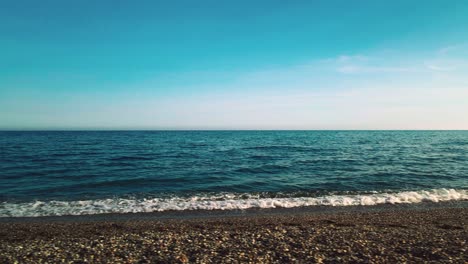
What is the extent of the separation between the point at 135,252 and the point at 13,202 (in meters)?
12.7

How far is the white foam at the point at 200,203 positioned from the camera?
13.2 metres

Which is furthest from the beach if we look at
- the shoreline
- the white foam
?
the white foam

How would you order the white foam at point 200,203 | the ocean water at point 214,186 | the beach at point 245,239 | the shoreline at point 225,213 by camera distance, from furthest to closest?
the ocean water at point 214,186
the white foam at point 200,203
the shoreline at point 225,213
the beach at point 245,239

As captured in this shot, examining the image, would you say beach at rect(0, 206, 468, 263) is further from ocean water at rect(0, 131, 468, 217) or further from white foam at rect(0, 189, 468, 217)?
ocean water at rect(0, 131, 468, 217)

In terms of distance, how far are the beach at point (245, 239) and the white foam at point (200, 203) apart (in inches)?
53.3

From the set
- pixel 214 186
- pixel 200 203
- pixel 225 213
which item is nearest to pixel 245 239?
pixel 225 213

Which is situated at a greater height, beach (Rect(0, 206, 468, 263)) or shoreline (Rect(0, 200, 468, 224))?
beach (Rect(0, 206, 468, 263))

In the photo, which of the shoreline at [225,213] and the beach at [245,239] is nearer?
the beach at [245,239]

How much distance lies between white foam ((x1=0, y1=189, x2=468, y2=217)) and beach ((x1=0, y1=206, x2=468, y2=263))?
1.35m

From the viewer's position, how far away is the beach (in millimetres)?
7215

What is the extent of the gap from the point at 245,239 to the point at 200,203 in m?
6.35

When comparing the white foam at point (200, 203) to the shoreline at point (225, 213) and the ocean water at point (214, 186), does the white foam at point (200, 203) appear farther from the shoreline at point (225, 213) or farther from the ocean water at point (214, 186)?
the shoreline at point (225, 213)

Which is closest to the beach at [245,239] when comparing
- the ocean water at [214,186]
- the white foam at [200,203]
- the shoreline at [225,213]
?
the shoreline at [225,213]

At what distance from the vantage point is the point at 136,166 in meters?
26.9
